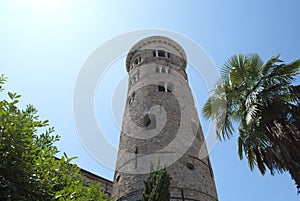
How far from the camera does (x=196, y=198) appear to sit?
14688 millimetres

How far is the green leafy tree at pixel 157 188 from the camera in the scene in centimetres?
849

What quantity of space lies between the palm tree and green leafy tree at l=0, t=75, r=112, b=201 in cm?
472

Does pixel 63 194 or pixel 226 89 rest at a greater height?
pixel 226 89

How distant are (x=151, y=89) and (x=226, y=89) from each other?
12.8m

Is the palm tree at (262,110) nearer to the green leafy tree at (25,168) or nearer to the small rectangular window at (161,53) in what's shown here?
the green leafy tree at (25,168)

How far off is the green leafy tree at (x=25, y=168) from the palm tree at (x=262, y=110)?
472cm

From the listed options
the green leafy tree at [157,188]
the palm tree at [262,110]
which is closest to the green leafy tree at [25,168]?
the green leafy tree at [157,188]

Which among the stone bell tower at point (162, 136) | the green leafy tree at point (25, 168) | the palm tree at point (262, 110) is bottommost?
the green leafy tree at point (25, 168)

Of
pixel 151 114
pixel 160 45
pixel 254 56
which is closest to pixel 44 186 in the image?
pixel 254 56

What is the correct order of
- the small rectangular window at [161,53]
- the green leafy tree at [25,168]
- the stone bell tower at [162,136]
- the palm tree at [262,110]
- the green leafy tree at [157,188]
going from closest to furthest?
the green leafy tree at [25,168] < the palm tree at [262,110] < the green leafy tree at [157,188] < the stone bell tower at [162,136] < the small rectangular window at [161,53]

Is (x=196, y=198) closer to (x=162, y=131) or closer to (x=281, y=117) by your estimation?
(x=162, y=131)

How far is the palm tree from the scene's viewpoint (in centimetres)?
713

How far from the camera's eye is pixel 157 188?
8.80 m

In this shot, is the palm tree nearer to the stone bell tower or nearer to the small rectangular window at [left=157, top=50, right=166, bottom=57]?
the stone bell tower
